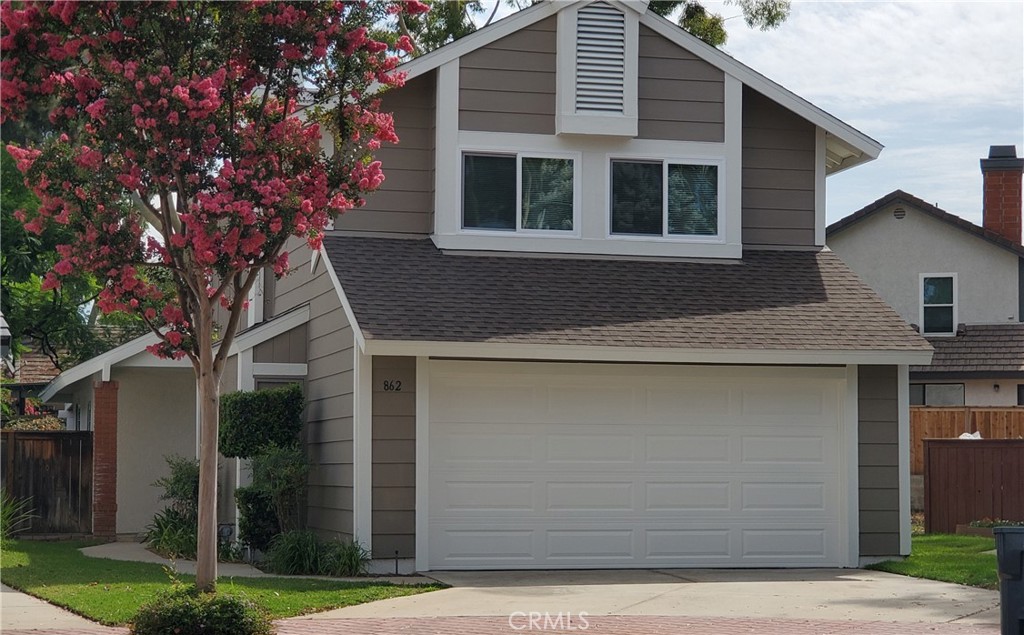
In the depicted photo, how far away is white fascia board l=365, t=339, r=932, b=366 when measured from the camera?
46.9 feet

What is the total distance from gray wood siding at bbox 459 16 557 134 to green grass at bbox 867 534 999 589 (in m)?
6.79

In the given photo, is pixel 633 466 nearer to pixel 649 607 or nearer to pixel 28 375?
pixel 649 607

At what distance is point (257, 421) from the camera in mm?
16156

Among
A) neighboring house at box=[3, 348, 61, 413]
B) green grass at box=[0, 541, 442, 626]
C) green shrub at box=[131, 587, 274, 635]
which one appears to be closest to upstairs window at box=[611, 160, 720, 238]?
green grass at box=[0, 541, 442, 626]

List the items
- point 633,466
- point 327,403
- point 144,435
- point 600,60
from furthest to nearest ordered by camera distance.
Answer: point 144,435 → point 600,60 → point 327,403 → point 633,466

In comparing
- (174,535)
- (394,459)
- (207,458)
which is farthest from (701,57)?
(207,458)

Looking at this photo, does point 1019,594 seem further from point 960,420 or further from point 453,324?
point 960,420

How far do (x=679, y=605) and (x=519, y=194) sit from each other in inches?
246

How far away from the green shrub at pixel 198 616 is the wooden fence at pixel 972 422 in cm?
1769

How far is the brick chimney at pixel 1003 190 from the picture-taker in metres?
30.8

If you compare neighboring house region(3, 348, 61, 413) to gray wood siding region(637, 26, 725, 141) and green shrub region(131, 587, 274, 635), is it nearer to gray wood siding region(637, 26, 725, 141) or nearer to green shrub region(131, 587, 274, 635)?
gray wood siding region(637, 26, 725, 141)

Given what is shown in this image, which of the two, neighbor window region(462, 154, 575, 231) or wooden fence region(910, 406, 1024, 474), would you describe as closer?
neighbor window region(462, 154, 575, 231)

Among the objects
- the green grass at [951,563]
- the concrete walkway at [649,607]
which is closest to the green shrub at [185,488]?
the concrete walkway at [649,607]

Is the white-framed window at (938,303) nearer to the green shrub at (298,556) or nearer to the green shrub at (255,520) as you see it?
the green shrub at (255,520)
